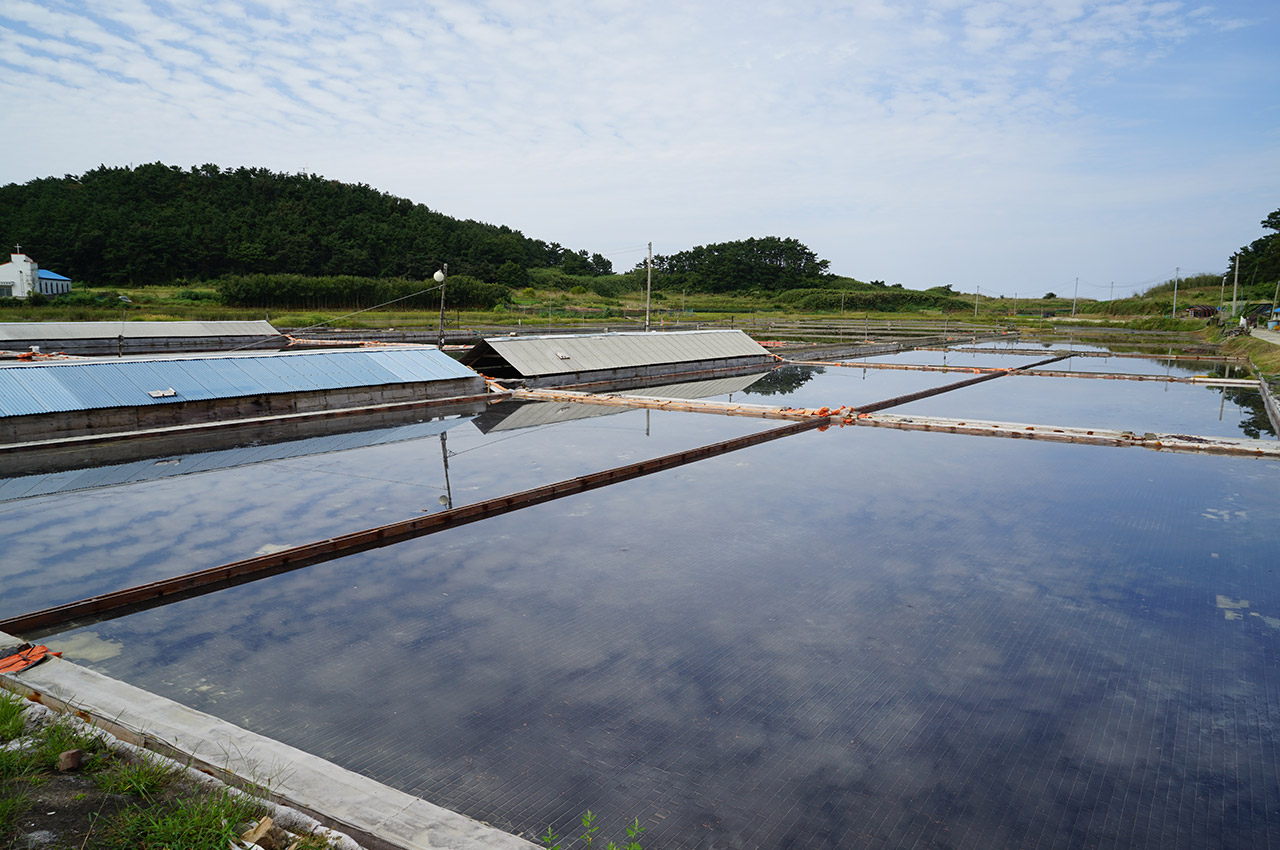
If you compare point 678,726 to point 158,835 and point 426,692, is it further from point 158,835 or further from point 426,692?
point 158,835

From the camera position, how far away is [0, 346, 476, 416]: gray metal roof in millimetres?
12047

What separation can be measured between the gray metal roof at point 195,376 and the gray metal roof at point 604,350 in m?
1.95

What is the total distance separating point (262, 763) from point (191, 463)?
824cm

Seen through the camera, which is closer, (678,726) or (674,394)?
(678,726)

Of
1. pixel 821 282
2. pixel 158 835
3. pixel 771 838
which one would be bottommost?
pixel 771 838

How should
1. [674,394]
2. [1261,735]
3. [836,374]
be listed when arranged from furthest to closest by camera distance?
[836,374], [674,394], [1261,735]

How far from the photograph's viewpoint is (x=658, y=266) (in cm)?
9019

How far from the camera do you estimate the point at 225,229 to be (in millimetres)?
58344

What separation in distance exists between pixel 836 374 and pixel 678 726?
821 inches

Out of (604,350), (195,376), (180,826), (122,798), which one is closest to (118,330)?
(195,376)

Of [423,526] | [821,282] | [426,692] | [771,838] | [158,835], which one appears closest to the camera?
[158,835]

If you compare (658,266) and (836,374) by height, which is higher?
(658,266)

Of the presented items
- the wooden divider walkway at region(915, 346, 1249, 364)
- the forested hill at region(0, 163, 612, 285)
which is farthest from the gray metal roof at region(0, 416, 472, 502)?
the forested hill at region(0, 163, 612, 285)

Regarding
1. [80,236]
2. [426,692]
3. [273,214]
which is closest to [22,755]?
[426,692]
